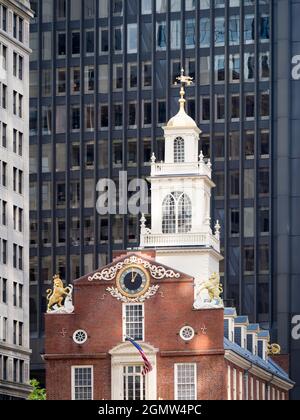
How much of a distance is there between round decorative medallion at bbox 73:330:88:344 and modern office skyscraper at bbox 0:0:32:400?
941cm

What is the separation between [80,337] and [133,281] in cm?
693

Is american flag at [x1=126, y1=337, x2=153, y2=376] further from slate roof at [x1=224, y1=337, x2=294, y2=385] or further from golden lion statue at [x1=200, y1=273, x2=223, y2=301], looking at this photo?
golden lion statue at [x1=200, y1=273, x2=223, y2=301]

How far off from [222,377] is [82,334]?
13788 mm

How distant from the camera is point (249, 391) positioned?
158m

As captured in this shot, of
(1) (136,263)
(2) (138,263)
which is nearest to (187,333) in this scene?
(2) (138,263)

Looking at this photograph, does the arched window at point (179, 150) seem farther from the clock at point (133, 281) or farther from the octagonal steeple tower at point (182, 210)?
the clock at point (133, 281)

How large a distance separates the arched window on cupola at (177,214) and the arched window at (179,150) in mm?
4152

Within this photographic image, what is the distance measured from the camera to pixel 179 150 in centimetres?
16212

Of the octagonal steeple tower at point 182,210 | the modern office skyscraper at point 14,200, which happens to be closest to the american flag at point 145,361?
the octagonal steeple tower at point 182,210

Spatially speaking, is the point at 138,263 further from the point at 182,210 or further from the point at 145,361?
the point at 182,210
